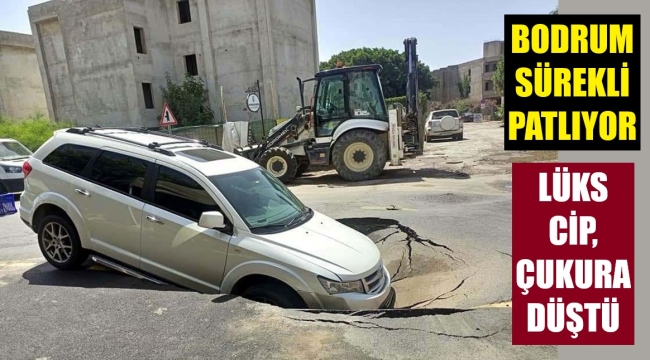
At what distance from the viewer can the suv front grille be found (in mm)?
3200

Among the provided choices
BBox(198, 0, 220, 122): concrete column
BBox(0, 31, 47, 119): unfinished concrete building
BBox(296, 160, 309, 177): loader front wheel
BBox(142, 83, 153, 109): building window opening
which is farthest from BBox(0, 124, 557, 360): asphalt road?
BBox(0, 31, 47, 119): unfinished concrete building

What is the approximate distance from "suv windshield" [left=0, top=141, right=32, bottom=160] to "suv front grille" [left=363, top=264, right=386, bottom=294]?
38.4 ft

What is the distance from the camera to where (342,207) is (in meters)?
7.12

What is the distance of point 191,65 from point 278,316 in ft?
81.7

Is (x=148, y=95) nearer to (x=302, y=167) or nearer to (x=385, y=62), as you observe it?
(x=302, y=167)

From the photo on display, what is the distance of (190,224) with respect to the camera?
11.5 feet

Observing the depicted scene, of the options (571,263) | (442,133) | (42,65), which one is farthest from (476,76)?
(571,263)

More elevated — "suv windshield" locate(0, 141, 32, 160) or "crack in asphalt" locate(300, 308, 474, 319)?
"suv windshield" locate(0, 141, 32, 160)

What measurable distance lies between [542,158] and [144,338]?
12.7 m

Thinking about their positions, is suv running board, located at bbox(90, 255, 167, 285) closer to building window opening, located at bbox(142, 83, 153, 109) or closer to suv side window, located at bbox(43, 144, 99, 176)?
suv side window, located at bbox(43, 144, 99, 176)

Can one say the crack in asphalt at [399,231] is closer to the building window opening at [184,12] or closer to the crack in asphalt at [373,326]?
the crack in asphalt at [373,326]

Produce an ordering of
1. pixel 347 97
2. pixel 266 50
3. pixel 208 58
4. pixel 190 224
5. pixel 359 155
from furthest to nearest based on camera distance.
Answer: pixel 208 58 → pixel 266 50 → pixel 359 155 → pixel 347 97 → pixel 190 224

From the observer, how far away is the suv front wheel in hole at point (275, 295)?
10.1 ft

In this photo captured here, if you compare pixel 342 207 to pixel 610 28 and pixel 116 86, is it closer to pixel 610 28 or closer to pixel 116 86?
pixel 610 28
